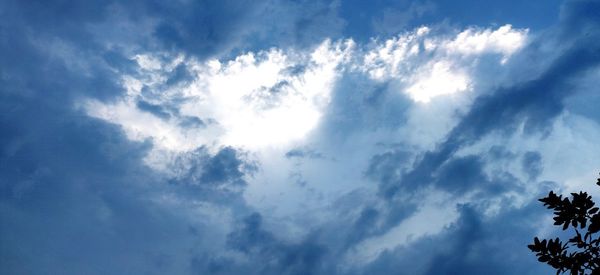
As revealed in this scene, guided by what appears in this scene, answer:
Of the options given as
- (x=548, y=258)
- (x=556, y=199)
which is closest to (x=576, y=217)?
(x=556, y=199)

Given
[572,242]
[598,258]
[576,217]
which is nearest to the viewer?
[598,258]

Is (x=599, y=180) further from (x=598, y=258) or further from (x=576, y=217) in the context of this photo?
(x=598, y=258)

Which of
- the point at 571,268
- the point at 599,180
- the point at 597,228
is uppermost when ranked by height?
the point at 599,180

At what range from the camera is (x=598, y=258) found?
805cm

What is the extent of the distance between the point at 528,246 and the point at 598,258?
1.64m

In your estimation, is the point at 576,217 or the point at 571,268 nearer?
the point at 571,268

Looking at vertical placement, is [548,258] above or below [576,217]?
below

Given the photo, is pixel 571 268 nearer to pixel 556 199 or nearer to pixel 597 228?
pixel 597 228

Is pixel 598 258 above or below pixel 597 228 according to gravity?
below

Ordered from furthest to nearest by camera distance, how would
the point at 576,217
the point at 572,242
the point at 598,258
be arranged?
the point at 576,217 < the point at 572,242 < the point at 598,258

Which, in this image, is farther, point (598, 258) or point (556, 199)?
point (556, 199)

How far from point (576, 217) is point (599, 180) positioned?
3.52ft

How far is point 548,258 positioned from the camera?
929 cm

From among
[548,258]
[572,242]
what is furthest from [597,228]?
[548,258]
